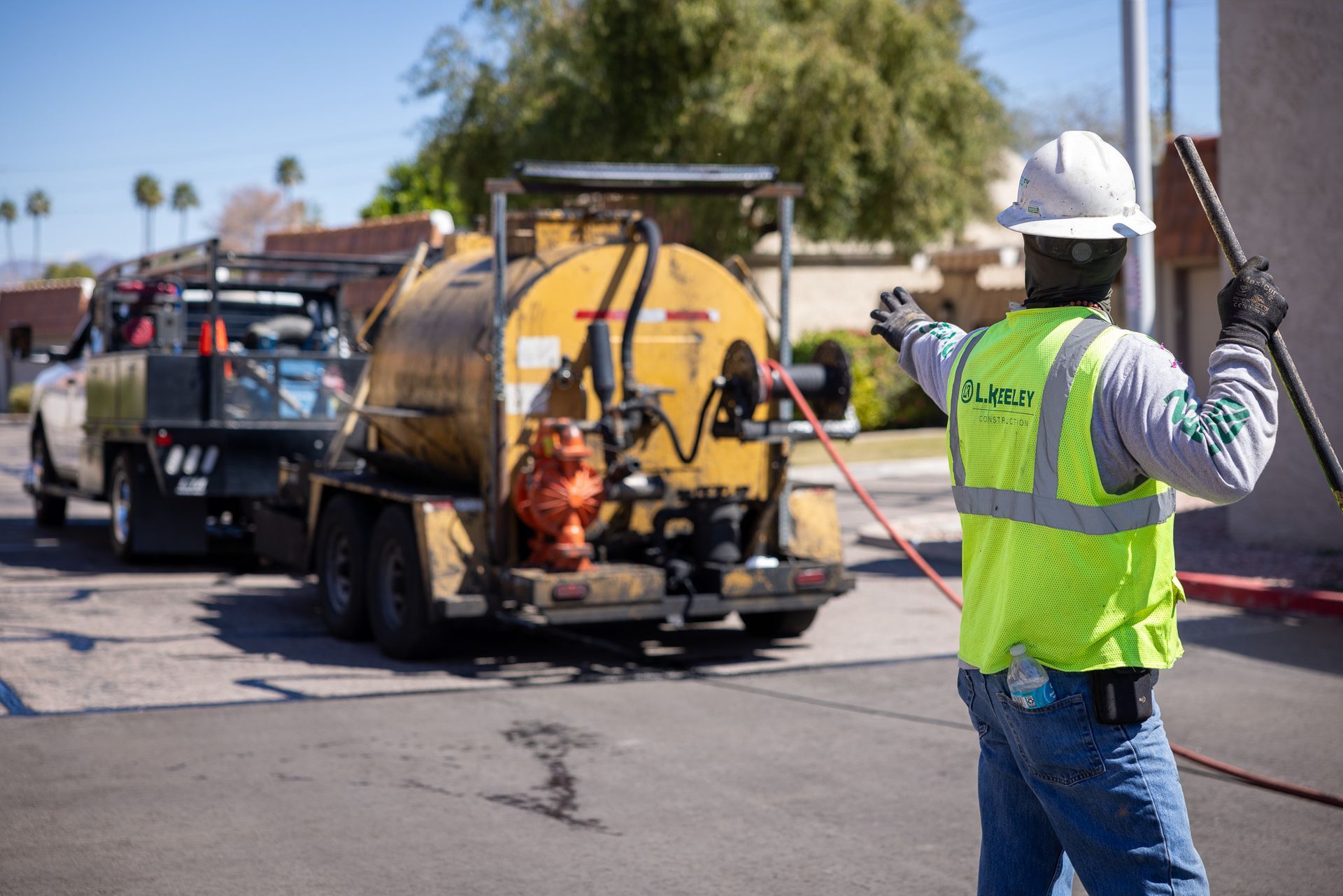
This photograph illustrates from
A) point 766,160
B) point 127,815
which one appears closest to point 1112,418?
point 127,815

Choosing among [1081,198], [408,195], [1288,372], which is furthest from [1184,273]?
[408,195]

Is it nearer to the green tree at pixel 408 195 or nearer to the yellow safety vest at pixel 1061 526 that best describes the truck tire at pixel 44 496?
the yellow safety vest at pixel 1061 526

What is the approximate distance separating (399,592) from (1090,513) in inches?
255

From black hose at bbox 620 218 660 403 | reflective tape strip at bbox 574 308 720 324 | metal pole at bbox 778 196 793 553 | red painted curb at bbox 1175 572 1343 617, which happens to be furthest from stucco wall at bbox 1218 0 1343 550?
black hose at bbox 620 218 660 403

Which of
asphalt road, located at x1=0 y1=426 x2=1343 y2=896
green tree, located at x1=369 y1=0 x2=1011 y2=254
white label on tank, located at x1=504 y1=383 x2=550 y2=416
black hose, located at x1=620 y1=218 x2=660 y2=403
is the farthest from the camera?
green tree, located at x1=369 y1=0 x2=1011 y2=254

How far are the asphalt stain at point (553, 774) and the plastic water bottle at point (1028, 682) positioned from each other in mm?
2736

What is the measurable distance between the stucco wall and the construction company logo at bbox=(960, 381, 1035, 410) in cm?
910

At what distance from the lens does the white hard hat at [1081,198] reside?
2.94 meters

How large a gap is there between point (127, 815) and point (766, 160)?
18.7 meters

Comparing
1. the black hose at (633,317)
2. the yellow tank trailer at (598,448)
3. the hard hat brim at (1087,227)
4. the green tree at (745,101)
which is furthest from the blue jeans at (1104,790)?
the green tree at (745,101)

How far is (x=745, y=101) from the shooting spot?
22406mm

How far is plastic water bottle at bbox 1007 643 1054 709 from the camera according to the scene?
284 centimetres

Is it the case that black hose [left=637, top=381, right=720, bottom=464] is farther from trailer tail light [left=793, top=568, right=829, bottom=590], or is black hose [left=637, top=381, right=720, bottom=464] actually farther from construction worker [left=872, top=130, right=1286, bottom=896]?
construction worker [left=872, top=130, right=1286, bottom=896]

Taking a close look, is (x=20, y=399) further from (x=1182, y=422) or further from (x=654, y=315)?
(x=1182, y=422)
